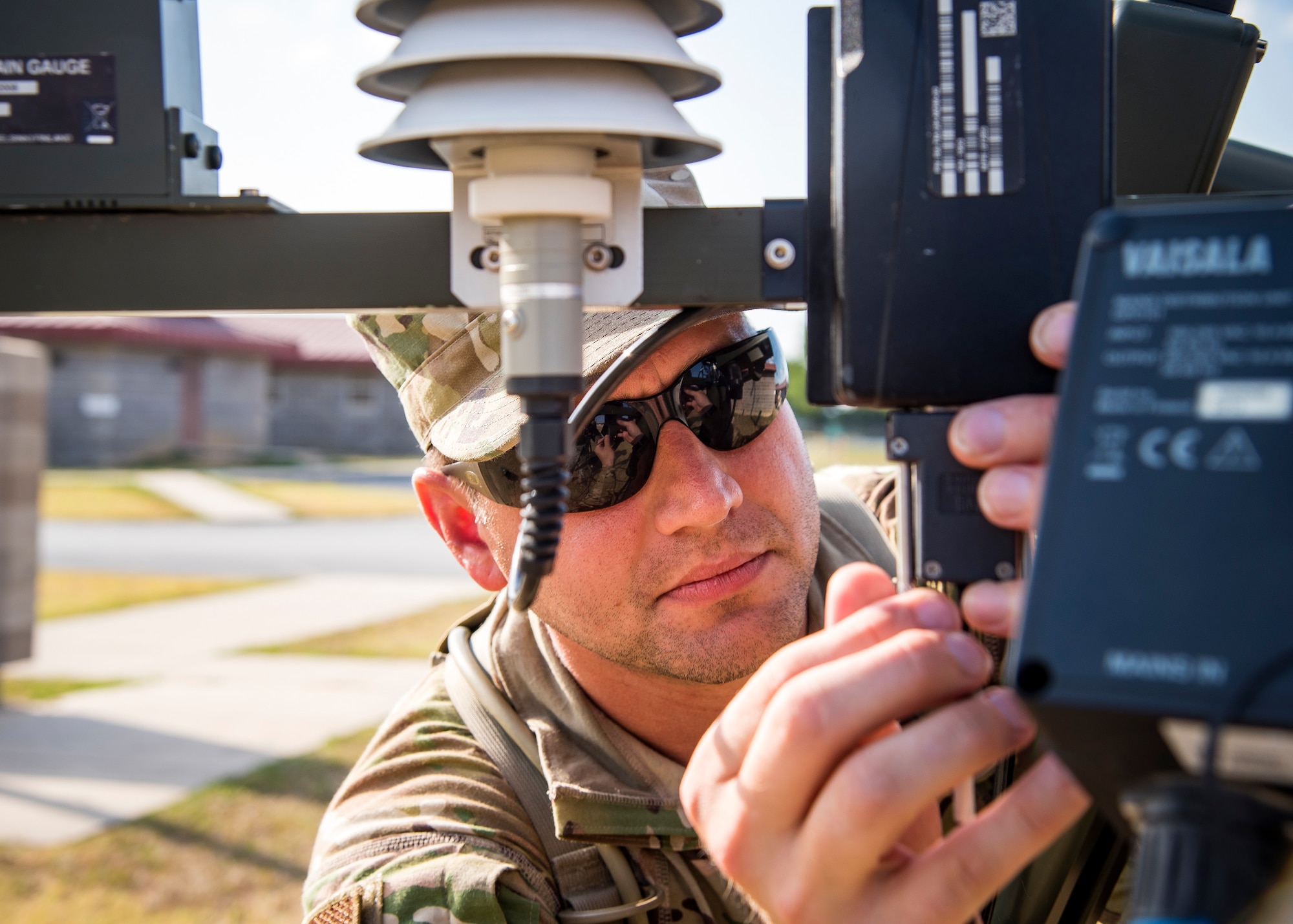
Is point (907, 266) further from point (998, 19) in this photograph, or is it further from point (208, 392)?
point (208, 392)

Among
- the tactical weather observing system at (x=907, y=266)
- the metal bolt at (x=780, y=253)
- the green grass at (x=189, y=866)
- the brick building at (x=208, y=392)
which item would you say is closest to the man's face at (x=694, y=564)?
the tactical weather observing system at (x=907, y=266)

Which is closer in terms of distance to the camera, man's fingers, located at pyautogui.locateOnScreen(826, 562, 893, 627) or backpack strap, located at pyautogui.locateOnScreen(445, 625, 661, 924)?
man's fingers, located at pyautogui.locateOnScreen(826, 562, 893, 627)

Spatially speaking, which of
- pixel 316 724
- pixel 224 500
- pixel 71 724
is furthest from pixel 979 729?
pixel 224 500

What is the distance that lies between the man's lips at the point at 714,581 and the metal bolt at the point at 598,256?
2.99ft

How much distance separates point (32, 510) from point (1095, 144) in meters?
6.41

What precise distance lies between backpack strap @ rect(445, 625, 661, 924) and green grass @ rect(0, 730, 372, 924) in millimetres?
2166

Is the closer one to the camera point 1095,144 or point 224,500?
point 1095,144

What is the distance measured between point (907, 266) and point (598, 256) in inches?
9.9

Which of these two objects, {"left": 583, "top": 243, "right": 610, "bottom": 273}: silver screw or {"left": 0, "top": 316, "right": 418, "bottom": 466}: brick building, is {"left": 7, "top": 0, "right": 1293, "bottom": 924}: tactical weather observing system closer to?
{"left": 583, "top": 243, "right": 610, "bottom": 273}: silver screw

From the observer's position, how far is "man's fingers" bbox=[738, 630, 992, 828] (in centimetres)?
79

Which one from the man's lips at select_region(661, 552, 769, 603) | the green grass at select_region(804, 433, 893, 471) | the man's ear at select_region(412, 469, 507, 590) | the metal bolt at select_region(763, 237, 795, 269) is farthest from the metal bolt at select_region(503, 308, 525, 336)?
the green grass at select_region(804, 433, 893, 471)

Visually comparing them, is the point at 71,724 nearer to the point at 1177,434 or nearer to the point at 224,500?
the point at 1177,434

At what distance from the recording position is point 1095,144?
0.89 meters

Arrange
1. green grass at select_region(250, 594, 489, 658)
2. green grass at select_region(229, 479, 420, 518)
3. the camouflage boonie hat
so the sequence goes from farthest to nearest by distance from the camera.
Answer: green grass at select_region(229, 479, 420, 518)
green grass at select_region(250, 594, 489, 658)
the camouflage boonie hat
